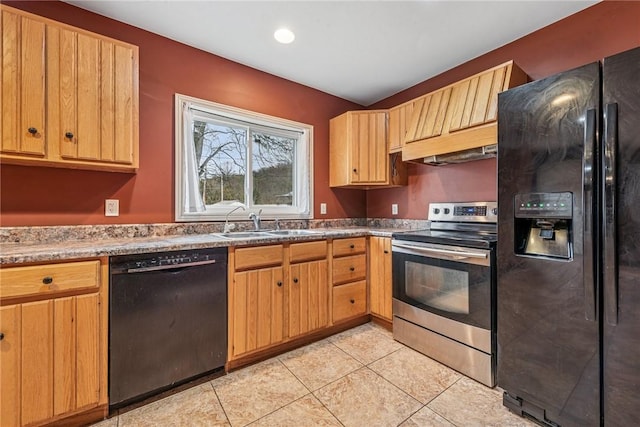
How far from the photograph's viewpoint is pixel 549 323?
1451 mm

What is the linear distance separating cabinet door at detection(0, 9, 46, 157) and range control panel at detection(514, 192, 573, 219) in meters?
2.70

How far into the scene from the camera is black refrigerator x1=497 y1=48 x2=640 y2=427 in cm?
123

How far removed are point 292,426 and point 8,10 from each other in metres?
2.65

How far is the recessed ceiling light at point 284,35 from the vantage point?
2156 millimetres

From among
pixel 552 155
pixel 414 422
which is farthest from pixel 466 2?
pixel 414 422

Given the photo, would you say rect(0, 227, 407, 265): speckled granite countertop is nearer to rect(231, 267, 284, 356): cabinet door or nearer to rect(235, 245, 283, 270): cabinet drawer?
rect(235, 245, 283, 270): cabinet drawer

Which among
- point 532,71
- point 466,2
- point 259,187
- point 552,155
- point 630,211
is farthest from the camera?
point 259,187

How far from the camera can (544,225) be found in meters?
1.54

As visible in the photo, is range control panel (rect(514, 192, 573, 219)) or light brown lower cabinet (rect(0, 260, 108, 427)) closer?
light brown lower cabinet (rect(0, 260, 108, 427))

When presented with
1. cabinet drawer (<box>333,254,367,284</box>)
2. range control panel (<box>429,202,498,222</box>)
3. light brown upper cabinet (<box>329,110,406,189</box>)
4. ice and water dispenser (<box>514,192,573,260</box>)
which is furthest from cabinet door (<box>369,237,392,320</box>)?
ice and water dispenser (<box>514,192,573,260</box>)

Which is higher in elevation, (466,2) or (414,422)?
(466,2)

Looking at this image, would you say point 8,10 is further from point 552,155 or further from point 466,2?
point 552,155

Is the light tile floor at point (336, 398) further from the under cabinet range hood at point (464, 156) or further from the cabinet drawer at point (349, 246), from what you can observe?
the under cabinet range hood at point (464, 156)

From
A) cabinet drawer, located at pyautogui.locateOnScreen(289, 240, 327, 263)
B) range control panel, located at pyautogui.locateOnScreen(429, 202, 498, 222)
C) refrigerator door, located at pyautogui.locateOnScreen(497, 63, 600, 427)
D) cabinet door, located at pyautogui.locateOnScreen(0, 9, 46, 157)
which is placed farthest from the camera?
range control panel, located at pyautogui.locateOnScreen(429, 202, 498, 222)
